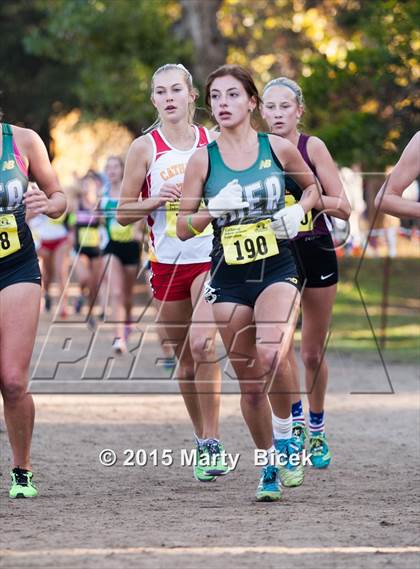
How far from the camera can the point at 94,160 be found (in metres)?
53.9

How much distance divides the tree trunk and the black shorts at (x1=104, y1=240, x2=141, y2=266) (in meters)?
9.97

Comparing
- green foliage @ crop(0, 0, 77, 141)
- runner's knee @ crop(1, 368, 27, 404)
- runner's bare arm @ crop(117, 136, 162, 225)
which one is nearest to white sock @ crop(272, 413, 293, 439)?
runner's knee @ crop(1, 368, 27, 404)

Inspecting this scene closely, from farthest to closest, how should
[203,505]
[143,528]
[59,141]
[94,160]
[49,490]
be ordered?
1. [59,141]
2. [94,160]
3. [49,490]
4. [203,505]
5. [143,528]

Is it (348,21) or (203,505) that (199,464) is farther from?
(348,21)

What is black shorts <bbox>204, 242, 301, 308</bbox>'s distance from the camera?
7.08 metres

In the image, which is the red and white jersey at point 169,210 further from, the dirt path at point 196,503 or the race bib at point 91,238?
the race bib at point 91,238

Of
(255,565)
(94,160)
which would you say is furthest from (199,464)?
(94,160)

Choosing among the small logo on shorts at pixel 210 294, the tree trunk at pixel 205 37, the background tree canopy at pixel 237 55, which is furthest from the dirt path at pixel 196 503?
the tree trunk at pixel 205 37

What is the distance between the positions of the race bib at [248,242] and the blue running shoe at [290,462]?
1.09 metres

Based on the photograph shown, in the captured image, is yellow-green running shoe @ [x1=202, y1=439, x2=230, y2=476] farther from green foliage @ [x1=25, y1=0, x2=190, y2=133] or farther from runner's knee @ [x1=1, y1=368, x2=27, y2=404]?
green foliage @ [x1=25, y1=0, x2=190, y2=133]

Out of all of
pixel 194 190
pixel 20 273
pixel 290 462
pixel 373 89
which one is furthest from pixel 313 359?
pixel 373 89

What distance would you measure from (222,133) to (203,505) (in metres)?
2.02

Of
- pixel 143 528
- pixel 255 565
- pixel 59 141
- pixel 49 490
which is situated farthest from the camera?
pixel 59 141

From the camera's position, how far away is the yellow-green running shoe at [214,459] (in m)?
7.94
